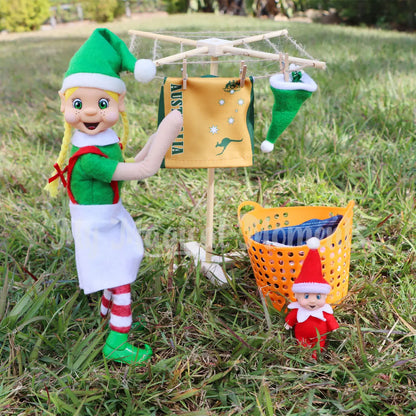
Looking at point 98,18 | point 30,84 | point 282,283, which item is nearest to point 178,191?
point 282,283

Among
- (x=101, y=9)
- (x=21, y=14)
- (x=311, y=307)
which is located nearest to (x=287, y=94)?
(x=311, y=307)

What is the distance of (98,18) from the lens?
568 inches

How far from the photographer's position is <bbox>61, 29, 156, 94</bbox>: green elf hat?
4.33 feet

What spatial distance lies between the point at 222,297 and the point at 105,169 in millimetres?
717

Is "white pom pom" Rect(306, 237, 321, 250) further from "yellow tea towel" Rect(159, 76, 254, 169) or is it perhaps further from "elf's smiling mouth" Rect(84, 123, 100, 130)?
"elf's smiling mouth" Rect(84, 123, 100, 130)

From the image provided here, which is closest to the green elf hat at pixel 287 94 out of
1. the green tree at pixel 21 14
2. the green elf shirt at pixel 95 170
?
the green elf shirt at pixel 95 170

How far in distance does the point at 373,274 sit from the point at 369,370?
0.53 meters

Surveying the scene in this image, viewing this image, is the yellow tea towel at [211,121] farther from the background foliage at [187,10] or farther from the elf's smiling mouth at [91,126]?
the background foliage at [187,10]

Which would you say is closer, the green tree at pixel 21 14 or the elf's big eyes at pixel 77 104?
the elf's big eyes at pixel 77 104

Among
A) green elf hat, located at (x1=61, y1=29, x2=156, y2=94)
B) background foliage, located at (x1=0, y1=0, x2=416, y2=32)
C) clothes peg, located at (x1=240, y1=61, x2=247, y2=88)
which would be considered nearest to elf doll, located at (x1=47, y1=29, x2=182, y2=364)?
green elf hat, located at (x1=61, y1=29, x2=156, y2=94)

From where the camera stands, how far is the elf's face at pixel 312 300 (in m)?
1.45

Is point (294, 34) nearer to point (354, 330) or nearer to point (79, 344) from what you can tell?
point (354, 330)

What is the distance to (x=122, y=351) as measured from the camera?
1.48 m

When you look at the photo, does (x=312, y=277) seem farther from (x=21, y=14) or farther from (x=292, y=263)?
(x=21, y=14)
